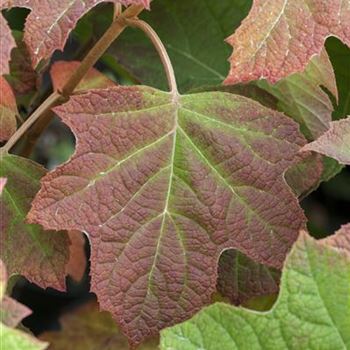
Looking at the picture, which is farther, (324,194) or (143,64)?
(324,194)

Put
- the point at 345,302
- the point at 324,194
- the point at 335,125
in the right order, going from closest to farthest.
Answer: the point at 345,302, the point at 335,125, the point at 324,194

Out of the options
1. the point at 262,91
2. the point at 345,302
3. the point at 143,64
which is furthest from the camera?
the point at 143,64

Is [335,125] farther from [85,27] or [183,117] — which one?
[85,27]

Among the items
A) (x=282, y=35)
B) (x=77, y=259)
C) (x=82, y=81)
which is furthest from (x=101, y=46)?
(x=77, y=259)

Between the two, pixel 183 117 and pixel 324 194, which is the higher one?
pixel 183 117

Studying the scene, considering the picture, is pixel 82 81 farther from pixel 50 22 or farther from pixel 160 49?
pixel 50 22

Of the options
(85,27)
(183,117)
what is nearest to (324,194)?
(85,27)

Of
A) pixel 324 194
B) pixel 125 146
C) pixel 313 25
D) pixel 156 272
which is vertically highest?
pixel 313 25
